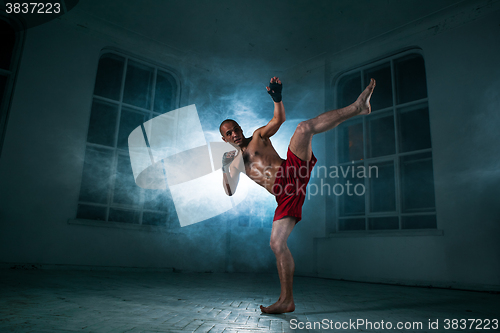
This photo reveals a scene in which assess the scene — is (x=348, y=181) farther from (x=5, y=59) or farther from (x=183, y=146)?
(x=5, y=59)

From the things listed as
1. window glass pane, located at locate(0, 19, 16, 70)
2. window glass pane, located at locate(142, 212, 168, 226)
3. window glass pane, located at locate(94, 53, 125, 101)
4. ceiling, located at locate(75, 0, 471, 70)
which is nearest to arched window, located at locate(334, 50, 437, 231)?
ceiling, located at locate(75, 0, 471, 70)

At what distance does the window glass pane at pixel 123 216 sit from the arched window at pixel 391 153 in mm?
3318

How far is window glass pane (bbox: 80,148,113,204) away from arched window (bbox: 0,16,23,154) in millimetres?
1165

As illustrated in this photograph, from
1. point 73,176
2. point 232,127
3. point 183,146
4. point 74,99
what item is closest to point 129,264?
point 73,176

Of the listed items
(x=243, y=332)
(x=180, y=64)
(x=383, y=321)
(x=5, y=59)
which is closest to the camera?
(x=243, y=332)

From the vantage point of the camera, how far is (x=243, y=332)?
150 cm

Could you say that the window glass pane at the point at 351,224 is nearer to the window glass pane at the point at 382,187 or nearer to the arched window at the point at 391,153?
the arched window at the point at 391,153

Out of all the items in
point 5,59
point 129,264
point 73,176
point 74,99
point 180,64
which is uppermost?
point 180,64

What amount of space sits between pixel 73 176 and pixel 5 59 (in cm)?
188

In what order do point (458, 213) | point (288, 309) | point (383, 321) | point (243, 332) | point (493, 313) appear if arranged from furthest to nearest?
point (458, 213) < point (493, 313) < point (288, 309) < point (383, 321) < point (243, 332)

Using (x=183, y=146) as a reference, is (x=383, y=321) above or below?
below

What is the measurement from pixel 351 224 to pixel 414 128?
1763 millimetres

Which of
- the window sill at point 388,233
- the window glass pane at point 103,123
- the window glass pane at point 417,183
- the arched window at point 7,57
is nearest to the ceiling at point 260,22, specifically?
the arched window at point 7,57

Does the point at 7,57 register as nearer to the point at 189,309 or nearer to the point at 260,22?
the point at 260,22
